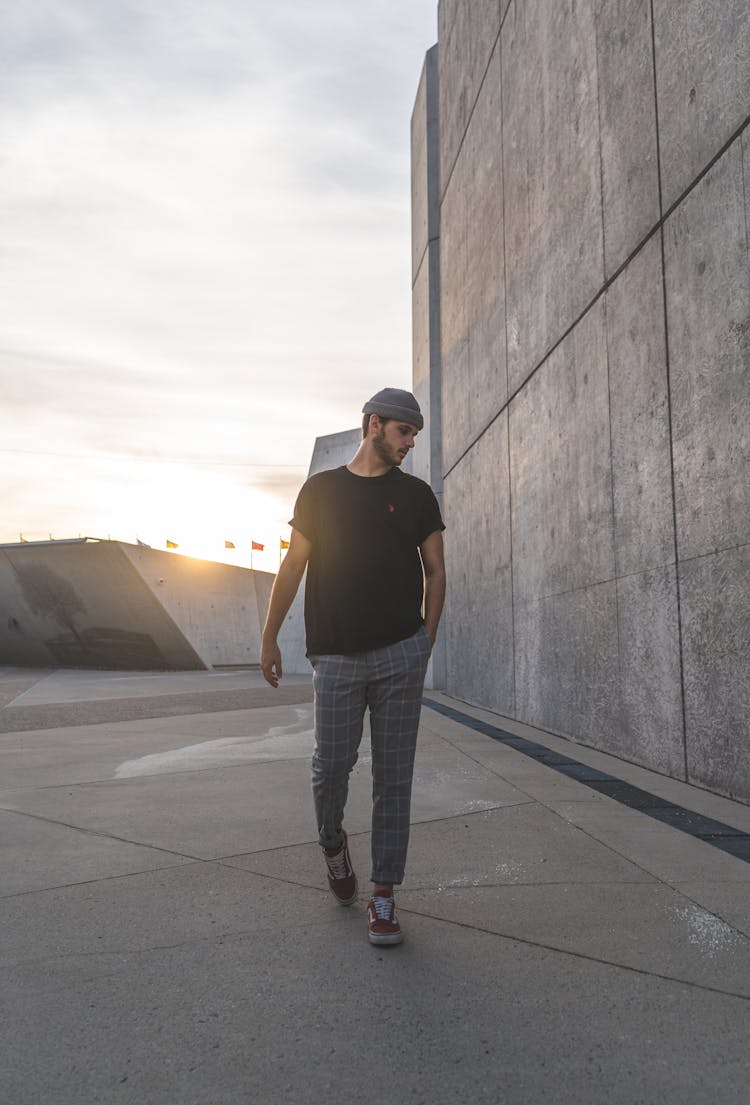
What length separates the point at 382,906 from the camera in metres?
2.63

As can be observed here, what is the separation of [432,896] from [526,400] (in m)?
6.19

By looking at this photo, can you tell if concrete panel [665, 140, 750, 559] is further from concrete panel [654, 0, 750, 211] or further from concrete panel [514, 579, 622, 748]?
concrete panel [514, 579, 622, 748]

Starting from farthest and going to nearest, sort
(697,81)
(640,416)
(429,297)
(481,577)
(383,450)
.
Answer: (429,297) → (481,577) → (640,416) → (697,81) → (383,450)

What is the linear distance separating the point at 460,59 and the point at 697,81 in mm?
8389

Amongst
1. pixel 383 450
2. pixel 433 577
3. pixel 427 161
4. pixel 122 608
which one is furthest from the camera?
pixel 122 608

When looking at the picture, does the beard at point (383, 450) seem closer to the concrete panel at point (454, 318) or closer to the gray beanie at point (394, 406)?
the gray beanie at point (394, 406)

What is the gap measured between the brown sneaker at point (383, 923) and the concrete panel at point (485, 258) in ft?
23.8

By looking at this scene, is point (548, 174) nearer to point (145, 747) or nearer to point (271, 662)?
point (145, 747)

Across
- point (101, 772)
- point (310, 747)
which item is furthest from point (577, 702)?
point (101, 772)

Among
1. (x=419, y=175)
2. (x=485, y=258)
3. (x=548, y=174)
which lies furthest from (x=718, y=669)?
(x=419, y=175)

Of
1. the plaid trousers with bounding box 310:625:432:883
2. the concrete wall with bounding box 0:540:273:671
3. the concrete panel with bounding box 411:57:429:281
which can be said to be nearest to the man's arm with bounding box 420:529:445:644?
the plaid trousers with bounding box 310:625:432:883

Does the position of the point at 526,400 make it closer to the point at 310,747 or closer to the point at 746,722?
the point at 310,747

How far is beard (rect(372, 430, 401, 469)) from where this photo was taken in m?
2.87

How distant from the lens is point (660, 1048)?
6.26ft
